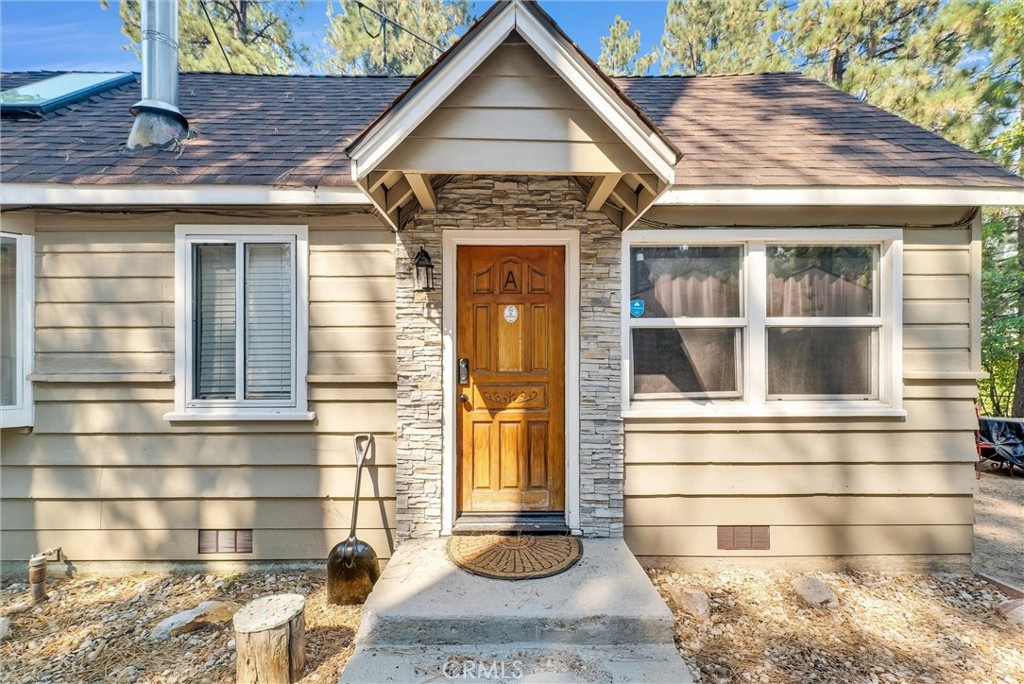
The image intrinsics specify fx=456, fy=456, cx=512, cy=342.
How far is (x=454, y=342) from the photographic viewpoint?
3.11 metres

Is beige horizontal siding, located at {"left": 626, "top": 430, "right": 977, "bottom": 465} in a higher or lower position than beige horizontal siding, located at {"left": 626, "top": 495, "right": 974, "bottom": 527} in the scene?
higher

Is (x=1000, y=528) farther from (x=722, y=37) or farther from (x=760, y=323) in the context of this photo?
(x=722, y=37)

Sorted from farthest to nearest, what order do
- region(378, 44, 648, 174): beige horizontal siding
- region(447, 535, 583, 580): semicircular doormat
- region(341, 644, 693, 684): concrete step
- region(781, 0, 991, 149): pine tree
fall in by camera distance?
region(781, 0, 991, 149): pine tree, region(447, 535, 583, 580): semicircular doormat, region(378, 44, 648, 174): beige horizontal siding, region(341, 644, 693, 684): concrete step

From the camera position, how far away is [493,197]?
3.07m

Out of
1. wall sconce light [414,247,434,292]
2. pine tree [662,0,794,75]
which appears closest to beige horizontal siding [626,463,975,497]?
wall sconce light [414,247,434,292]

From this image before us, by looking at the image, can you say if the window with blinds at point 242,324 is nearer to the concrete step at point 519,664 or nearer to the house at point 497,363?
the house at point 497,363

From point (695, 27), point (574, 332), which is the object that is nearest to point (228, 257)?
point (574, 332)

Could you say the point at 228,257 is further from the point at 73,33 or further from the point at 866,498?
the point at 866,498

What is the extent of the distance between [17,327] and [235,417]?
5.25 feet

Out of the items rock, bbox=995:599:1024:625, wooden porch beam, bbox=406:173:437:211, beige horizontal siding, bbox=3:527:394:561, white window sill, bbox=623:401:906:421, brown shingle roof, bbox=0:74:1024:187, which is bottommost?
rock, bbox=995:599:1024:625

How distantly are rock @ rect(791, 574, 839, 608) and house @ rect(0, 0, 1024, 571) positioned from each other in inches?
10.2

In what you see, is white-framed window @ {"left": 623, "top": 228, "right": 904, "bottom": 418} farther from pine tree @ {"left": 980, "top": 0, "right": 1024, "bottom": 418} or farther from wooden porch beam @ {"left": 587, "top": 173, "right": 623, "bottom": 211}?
pine tree @ {"left": 980, "top": 0, "right": 1024, "bottom": 418}

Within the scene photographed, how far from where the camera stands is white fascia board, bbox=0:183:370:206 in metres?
2.94

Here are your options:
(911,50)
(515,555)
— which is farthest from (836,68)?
(515,555)
